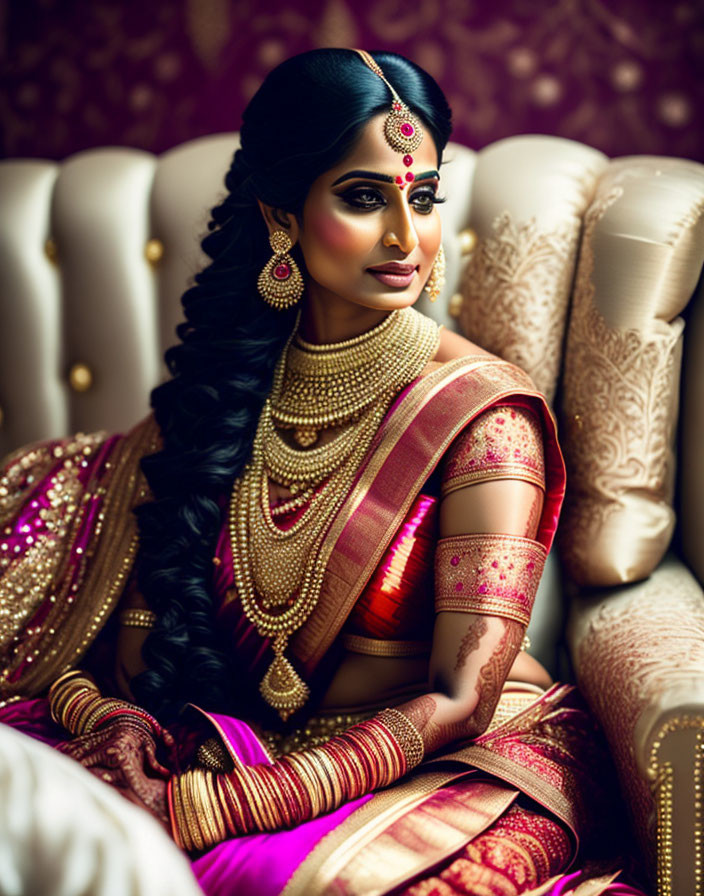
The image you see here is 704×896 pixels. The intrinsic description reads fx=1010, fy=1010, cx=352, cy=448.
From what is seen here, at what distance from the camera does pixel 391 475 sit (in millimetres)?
1238

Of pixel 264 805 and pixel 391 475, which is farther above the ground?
pixel 391 475

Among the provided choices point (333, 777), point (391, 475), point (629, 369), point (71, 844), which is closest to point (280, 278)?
point (391, 475)

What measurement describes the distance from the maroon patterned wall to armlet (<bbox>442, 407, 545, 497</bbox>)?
0.95m

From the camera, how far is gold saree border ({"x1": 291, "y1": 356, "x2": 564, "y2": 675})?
1.21 m

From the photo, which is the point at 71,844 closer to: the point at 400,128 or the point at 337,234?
the point at 337,234

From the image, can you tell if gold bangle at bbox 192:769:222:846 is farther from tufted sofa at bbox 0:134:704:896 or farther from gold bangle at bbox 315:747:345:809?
tufted sofa at bbox 0:134:704:896

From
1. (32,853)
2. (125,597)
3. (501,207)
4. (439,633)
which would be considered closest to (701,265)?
(501,207)

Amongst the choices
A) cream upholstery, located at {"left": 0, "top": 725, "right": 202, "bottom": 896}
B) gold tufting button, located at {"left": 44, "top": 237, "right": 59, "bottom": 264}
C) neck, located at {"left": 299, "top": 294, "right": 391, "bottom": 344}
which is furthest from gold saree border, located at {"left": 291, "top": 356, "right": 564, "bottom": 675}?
gold tufting button, located at {"left": 44, "top": 237, "right": 59, "bottom": 264}

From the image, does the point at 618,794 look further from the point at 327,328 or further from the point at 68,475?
the point at 68,475

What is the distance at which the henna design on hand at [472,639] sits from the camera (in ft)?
3.68

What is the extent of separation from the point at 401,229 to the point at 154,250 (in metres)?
0.74

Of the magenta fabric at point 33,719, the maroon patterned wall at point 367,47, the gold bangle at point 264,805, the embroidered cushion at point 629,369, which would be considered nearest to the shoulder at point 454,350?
the embroidered cushion at point 629,369

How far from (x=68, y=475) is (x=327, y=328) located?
47 centimetres

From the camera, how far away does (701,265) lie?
4.72 ft
